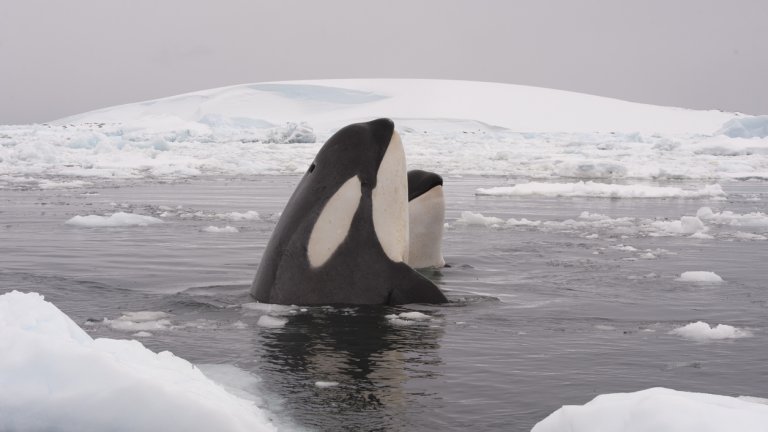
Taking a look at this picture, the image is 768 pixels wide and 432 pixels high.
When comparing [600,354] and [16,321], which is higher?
[16,321]

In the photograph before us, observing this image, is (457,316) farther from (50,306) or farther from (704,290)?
(50,306)

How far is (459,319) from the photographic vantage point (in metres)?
6.86

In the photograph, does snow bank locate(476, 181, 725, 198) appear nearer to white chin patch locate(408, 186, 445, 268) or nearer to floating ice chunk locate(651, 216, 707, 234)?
floating ice chunk locate(651, 216, 707, 234)

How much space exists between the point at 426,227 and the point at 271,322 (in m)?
3.51

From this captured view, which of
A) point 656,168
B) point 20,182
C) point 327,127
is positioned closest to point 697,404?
point 20,182

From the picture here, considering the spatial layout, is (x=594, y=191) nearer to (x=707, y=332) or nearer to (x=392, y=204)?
(x=392, y=204)

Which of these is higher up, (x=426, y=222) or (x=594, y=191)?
(x=426, y=222)

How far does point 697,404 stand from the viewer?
3.24m

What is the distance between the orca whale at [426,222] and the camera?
9727 millimetres

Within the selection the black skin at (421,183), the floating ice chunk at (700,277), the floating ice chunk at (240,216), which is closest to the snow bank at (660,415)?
the floating ice chunk at (700,277)

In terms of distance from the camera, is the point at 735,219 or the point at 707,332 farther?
the point at 735,219

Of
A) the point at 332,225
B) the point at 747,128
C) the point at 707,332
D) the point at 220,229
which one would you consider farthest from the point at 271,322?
the point at 747,128

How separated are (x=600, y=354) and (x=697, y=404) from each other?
2.55m

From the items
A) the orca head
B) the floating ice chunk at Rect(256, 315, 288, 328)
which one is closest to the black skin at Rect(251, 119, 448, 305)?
the orca head
